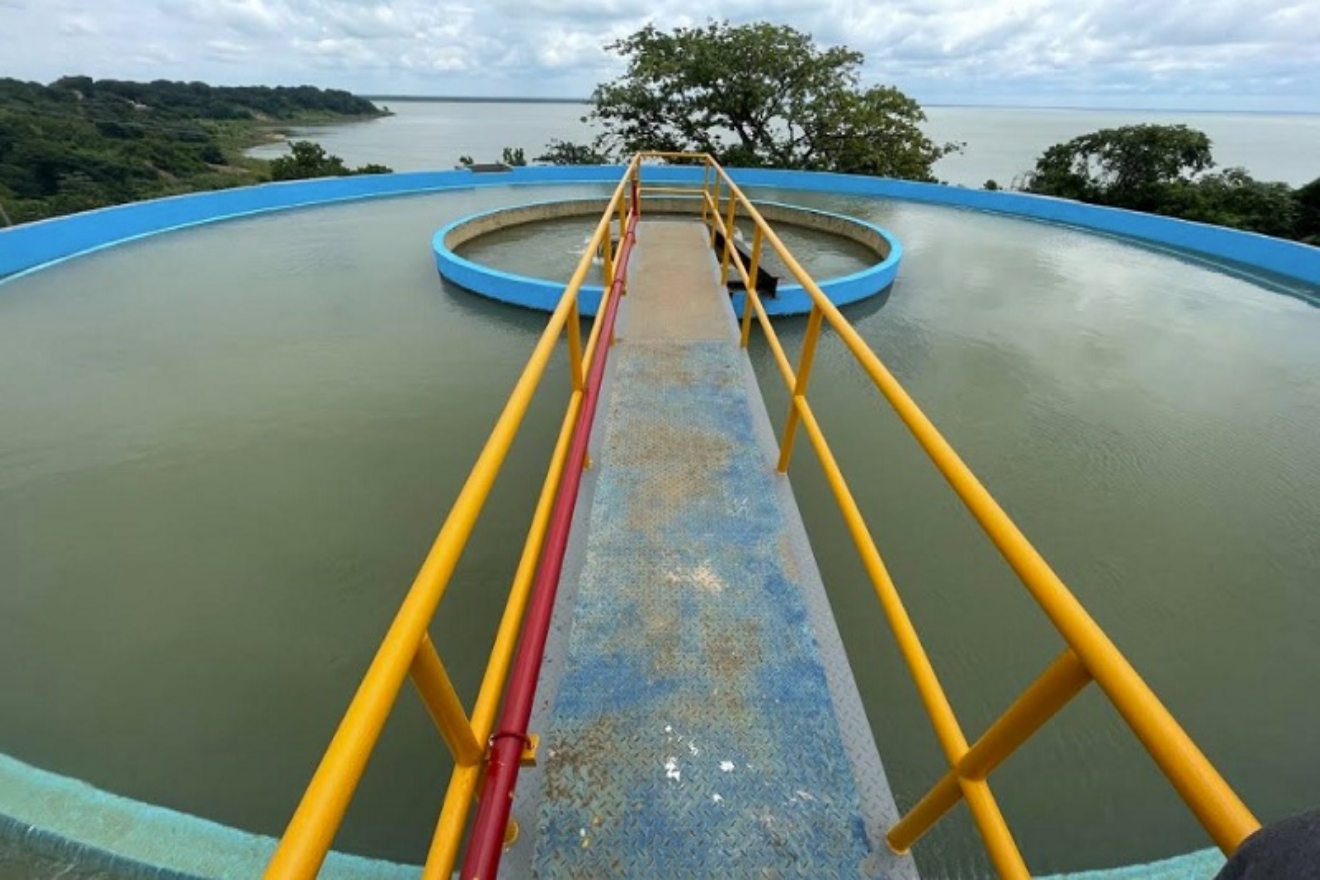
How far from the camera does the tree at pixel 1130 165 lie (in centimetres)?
1305

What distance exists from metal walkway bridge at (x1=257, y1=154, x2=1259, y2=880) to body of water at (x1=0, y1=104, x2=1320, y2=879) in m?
0.85

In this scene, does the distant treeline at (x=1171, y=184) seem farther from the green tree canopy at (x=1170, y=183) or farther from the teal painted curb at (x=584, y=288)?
the teal painted curb at (x=584, y=288)

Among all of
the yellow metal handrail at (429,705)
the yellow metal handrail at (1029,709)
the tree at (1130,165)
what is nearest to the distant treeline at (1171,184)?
the tree at (1130,165)

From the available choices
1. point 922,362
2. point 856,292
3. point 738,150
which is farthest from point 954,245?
point 738,150

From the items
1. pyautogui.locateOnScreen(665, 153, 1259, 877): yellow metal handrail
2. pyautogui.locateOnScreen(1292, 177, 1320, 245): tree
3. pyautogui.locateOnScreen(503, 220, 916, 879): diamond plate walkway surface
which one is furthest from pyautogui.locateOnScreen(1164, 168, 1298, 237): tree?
pyautogui.locateOnScreen(665, 153, 1259, 877): yellow metal handrail

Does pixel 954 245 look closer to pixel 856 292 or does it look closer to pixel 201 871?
pixel 856 292

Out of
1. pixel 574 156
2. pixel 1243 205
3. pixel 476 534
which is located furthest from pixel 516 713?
pixel 574 156

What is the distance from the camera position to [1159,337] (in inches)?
230

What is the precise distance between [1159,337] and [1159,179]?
427 inches

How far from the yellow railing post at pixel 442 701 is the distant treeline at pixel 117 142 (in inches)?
685

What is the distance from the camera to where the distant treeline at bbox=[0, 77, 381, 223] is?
Answer: 818 inches

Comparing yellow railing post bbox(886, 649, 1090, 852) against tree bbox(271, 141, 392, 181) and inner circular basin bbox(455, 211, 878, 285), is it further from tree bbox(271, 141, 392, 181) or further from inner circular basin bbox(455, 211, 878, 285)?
tree bbox(271, 141, 392, 181)

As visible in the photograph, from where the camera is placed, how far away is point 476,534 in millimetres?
3068

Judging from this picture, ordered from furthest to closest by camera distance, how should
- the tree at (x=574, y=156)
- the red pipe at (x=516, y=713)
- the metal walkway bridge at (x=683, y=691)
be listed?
1. the tree at (x=574, y=156)
2. the red pipe at (x=516, y=713)
3. the metal walkway bridge at (x=683, y=691)
